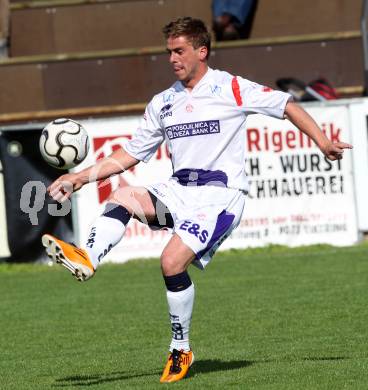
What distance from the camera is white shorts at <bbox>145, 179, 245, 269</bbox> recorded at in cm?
707

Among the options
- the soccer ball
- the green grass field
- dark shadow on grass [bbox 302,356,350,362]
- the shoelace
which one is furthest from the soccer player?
dark shadow on grass [bbox 302,356,350,362]

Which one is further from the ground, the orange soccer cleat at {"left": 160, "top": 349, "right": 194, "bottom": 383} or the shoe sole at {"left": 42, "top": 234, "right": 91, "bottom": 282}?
the shoe sole at {"left": 42, "top": 234, "right": 91, "bottom": 282}

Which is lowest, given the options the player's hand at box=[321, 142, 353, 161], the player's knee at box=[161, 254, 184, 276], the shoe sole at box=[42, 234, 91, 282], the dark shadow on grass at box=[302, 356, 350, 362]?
the dark shadow on grass at box=[302, 356, 350, 362]

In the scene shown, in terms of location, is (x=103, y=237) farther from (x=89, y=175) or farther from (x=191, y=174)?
(x=191, y=174)

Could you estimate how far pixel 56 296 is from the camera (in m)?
12.3

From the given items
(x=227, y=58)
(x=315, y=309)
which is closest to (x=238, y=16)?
(x=227, y=58)

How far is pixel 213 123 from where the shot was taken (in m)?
7.28

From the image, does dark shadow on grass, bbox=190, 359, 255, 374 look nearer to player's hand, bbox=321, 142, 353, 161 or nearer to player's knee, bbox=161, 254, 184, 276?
player's knee, bbox=161, 254, 184, 276

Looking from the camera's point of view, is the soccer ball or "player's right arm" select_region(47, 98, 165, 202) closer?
"player's right arm" select_region(47, 98, 165, 202)

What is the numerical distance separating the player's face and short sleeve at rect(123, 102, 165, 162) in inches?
15.6

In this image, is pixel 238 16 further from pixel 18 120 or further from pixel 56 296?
pixel 56 296

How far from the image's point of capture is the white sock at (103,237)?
22.9 ft

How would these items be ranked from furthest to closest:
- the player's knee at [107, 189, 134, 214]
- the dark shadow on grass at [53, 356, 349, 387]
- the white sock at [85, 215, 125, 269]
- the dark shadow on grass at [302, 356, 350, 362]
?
the dark shadow on grass at [302, 356, 350, 362] → the player's knee at [107, 189, 134, 214] → the dark shadow on grass at [53, 356, 349, 387] → the white sock at [85, 215, 125, 269]

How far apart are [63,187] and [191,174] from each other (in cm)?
83
